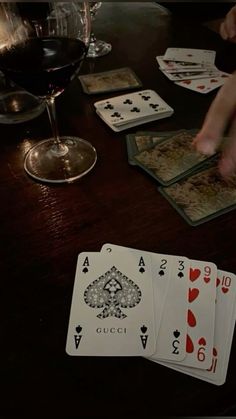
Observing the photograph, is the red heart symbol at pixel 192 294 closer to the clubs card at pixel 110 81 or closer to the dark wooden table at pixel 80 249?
the dark wooden table at pixel 80 249

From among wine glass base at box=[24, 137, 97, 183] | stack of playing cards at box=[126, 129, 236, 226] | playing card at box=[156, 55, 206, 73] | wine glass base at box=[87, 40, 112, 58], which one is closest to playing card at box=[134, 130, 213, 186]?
stack of playing cards at box=[126, 129, 236, 226]

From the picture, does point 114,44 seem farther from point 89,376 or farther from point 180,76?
point 89,376

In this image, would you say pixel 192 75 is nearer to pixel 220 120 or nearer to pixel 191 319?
pixel 220 120

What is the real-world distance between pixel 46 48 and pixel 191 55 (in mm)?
565

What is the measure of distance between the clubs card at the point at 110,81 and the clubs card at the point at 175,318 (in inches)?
21.7

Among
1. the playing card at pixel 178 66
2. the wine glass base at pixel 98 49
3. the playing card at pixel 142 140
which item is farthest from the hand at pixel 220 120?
the wine glass base at pixel 98 49

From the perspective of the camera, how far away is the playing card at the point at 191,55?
1094 millimetres

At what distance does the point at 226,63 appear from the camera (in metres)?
1.09

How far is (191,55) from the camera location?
1.12 m

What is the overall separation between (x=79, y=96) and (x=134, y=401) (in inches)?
29.0

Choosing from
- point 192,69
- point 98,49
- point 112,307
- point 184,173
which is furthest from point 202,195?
point 98,49

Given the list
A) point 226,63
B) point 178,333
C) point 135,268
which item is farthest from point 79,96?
point 178,333

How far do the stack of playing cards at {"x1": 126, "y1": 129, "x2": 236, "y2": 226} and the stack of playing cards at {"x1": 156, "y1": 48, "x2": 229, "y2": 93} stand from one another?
221 millimetres

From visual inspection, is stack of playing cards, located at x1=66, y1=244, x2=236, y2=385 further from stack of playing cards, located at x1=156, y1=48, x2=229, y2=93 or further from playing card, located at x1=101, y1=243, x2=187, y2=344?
stack of playing cards, located at x1=156, y1=48, x2=229, y2=93
